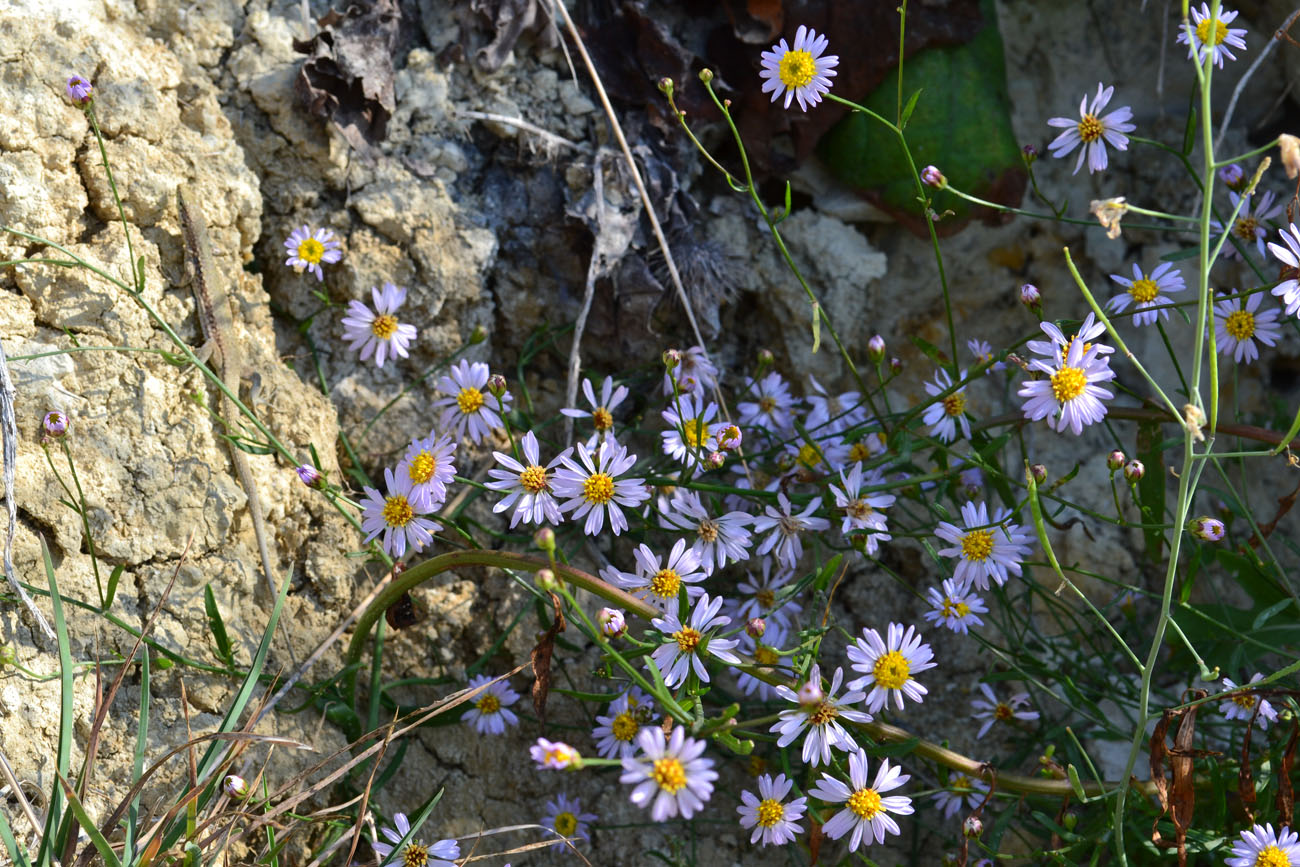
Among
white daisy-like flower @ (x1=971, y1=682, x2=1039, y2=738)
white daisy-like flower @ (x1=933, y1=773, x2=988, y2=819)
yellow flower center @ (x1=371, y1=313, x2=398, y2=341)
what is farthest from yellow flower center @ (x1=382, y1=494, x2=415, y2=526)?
white daisy-like flower @ (x1=971, y1=682, x2=1039, y2=738)

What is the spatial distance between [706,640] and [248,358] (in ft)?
3.70

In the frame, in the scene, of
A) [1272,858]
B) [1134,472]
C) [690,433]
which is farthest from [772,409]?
[1272,858]

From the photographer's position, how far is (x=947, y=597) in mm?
2068

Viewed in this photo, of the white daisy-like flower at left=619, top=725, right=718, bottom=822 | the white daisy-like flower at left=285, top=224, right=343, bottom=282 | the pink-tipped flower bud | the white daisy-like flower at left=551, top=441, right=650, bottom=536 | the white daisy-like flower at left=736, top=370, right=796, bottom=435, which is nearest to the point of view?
the white daisy-like flower at left=619, top=725, right=718, bottom=822

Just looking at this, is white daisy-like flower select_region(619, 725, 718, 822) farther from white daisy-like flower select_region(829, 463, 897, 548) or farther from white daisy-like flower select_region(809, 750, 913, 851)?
white daisy-like flower select_region(829, 463, 897, 548)

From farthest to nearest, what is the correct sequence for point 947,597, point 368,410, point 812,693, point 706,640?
point 368,410, point 947,597, point 706,640, point 812,693

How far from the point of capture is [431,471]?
6.43 feet

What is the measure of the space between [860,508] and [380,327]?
41.7 inches

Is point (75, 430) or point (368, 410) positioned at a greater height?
point (368, 410)

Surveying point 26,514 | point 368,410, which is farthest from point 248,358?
point 26,514

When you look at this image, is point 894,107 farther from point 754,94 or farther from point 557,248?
point 557,248

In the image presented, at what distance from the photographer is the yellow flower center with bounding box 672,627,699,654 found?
5.63 ft

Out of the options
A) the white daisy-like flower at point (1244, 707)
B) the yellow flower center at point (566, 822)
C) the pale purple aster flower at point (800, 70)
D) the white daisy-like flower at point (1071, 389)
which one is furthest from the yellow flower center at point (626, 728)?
the pale purple aster flower at point (800, 70)

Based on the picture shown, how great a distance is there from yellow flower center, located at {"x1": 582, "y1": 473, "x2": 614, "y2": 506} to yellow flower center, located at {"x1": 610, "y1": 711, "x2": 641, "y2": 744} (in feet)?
1.47
